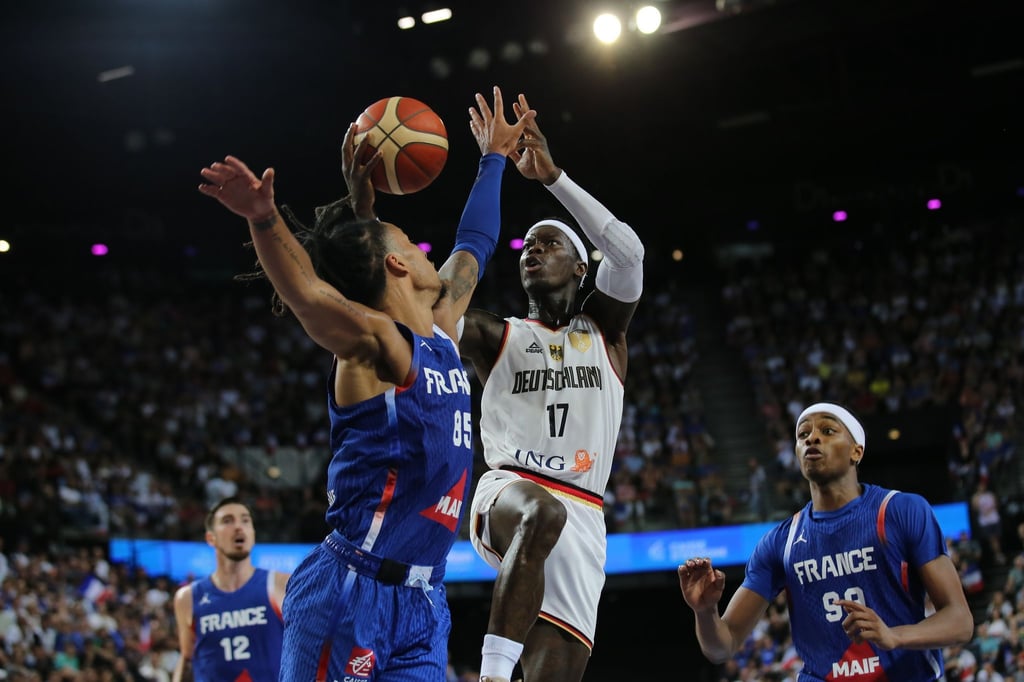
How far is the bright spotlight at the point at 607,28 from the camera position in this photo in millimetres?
16172

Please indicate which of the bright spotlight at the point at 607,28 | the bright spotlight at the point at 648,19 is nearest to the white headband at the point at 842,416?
the bright spotlight at the point at 648,19

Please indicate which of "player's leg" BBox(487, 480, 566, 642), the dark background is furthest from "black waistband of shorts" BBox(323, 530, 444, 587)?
the dark background

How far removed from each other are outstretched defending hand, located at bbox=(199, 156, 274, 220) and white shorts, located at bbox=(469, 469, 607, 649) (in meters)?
2.10

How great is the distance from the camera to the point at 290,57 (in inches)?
754

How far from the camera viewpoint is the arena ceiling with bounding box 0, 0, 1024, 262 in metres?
18.2

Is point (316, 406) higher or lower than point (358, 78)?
lower

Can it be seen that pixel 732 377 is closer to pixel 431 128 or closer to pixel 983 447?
pixel 983 447

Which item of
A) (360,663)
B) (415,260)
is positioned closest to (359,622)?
(360,663)

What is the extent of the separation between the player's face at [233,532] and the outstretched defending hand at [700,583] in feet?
11.4

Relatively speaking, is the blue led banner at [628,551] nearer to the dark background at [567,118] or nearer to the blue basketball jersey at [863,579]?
the dark background at [567,118]

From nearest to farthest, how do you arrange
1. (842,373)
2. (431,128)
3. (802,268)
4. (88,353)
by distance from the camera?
1. (431,128)
2. (842,373)
3. (88,353)
4. (802,268)

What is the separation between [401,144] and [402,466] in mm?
1861

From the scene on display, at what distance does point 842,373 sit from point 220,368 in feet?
43.5

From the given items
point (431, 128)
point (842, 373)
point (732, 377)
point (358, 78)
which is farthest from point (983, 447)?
point (431, 128)
